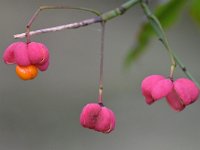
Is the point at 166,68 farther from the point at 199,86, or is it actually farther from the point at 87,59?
the point at 199,86

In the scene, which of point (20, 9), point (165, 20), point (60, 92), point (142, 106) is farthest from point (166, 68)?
point (165, 20)

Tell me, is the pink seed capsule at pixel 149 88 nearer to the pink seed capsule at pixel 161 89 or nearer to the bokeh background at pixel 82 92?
the pink seed capsule at pixel 161 89

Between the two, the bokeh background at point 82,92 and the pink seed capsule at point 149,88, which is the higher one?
the bokeh background at point 82,92

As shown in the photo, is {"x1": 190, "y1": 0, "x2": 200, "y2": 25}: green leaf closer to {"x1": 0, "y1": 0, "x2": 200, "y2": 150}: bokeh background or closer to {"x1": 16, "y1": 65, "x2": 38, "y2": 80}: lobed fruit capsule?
{"x1": 16, "y1": 65, "x2": 38, "y2": 80}: lobed fruit capsule

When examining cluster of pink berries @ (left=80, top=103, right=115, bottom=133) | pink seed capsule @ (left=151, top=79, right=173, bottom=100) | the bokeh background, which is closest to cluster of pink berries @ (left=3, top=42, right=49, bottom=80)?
cluster of pink berries @ (left=80, top=103, right=115, bottom=133)

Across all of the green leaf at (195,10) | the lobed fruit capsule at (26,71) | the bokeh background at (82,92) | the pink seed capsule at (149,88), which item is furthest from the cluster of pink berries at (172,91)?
the bokeh background at (82,92)

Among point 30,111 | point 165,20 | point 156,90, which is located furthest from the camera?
point 30,111
